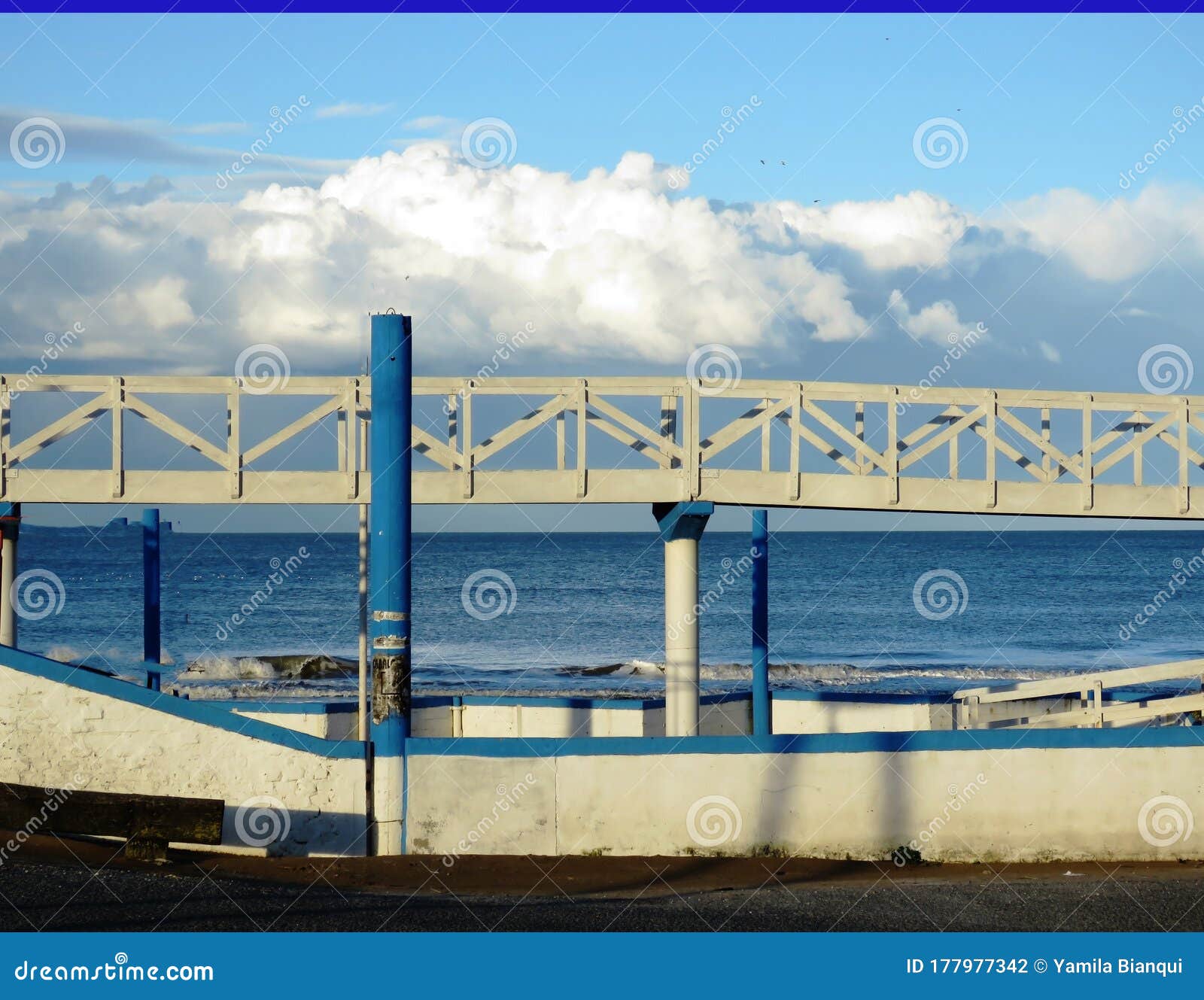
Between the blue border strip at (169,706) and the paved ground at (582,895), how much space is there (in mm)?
875

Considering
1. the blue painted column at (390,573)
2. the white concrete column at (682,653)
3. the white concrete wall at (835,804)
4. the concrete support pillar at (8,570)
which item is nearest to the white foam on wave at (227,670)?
the concrete support pillar at (8,570)

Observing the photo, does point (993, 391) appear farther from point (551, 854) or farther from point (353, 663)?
point (353, 663)

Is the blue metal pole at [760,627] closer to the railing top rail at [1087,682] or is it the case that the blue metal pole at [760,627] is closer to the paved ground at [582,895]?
the railing top rail at [1087,682]

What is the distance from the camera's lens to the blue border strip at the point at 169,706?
10531 mm

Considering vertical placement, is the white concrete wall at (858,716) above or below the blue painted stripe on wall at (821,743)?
below

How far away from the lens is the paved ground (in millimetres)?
8008

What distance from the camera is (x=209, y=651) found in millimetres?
53188

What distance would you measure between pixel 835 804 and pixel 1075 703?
8.64 m

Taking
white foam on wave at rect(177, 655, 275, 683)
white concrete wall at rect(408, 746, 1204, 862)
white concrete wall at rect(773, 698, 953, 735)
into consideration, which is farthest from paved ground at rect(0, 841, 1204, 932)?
white foam on wave at rect(177, 655, 275, 683)

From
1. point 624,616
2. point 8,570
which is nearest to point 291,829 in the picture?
point 8,570

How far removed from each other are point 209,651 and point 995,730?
46.4 metres

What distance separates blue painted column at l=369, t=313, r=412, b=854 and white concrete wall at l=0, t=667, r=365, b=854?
8.7 inches

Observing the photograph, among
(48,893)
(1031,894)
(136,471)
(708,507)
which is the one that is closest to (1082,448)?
(708,507)

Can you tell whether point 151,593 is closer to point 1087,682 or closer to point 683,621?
point 683,621
